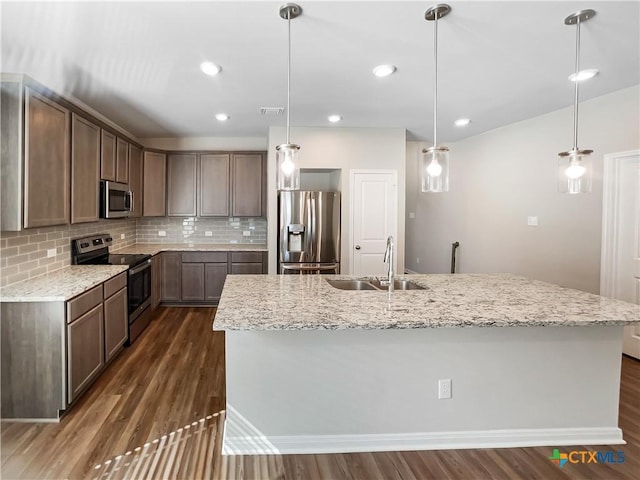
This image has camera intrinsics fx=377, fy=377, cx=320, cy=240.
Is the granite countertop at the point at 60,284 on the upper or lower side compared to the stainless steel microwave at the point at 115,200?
lower

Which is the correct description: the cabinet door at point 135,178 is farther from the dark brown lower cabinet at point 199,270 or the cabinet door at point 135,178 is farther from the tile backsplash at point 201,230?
the dark brown lower cabinet at point 199,270

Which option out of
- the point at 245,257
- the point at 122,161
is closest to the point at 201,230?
the point at 245,257

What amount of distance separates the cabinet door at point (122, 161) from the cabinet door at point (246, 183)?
1.42 metres

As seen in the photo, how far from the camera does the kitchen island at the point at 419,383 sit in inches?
84.7

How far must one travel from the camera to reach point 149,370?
3.27 m

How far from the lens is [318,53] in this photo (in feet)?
8.79

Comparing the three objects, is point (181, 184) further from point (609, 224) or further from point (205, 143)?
point (609, 224)

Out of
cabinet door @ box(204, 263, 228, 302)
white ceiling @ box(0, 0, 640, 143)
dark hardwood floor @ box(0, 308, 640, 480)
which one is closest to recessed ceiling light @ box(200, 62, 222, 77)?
white ceiling @ box(0, 0, 640, 143)

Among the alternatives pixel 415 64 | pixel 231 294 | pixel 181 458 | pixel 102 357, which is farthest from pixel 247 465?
pixel 415 64

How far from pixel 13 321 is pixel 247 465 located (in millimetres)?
1781

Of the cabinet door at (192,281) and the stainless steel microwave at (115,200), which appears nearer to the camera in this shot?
the stainless steel microwave at (115,200)

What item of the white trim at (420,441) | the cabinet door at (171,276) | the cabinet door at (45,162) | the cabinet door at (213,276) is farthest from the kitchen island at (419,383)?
the cabinet door at (171,276)

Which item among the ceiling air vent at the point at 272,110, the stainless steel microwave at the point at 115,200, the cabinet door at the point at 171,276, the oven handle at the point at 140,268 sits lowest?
the cabinet door at the point at 171,276

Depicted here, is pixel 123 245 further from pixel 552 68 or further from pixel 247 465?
pixel 552 68
